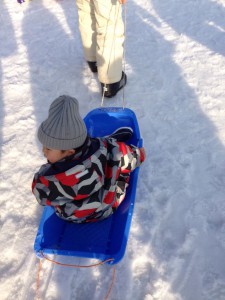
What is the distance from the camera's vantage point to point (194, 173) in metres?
2.40

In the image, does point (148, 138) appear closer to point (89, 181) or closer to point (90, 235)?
point (90, 235)

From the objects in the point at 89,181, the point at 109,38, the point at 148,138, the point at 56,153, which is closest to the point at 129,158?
the point at 89,181

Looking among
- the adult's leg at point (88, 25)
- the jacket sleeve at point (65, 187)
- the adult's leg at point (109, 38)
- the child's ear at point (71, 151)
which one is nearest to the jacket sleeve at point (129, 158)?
the jacket sleeve at point (65, 187)

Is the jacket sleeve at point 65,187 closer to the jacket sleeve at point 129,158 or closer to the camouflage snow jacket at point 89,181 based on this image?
the camouflage snow jacket at point 89,181

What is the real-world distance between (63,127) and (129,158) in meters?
0.55

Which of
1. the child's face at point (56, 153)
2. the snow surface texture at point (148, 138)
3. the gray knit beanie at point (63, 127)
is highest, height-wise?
the gray knit beanie at point (63, 127)

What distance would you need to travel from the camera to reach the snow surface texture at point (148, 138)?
1941 mm

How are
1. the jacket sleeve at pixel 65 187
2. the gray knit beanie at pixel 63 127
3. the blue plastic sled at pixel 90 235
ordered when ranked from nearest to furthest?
the gray knit beanie at pixel 63 127
the jacket sleeve at pixel 65 187
the blue plastic sled at pixel 90 235

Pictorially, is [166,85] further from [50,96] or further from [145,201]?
[145,201]

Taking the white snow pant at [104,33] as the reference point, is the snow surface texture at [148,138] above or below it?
below

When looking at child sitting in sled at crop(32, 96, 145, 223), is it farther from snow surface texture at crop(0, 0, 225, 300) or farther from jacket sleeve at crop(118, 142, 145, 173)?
snow surface texture at crop(0, 0, 225, 300)

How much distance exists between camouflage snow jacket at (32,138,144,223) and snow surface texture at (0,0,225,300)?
30 centimetres

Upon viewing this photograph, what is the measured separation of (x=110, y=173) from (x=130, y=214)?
11.2 inches

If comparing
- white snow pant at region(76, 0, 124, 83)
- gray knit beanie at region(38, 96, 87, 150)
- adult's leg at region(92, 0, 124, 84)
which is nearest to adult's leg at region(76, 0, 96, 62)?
white snow pant at region(76, 0, 124, 83)
